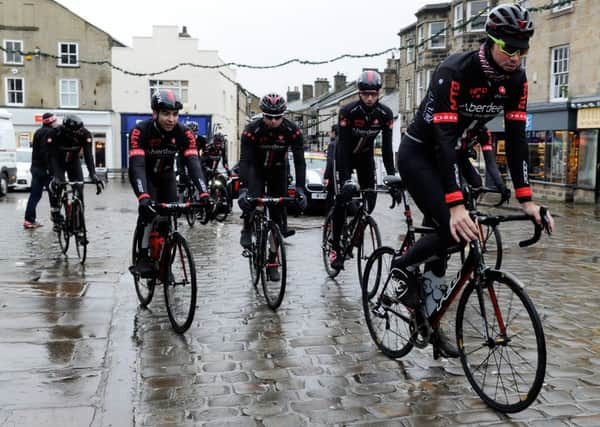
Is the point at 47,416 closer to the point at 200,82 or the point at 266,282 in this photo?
the point at 266,282

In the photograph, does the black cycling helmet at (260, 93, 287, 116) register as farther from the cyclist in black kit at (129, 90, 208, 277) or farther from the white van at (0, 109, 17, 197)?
the white van at (0, 109, 17, 197)

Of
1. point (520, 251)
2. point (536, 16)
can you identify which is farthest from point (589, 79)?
point (520, 251)

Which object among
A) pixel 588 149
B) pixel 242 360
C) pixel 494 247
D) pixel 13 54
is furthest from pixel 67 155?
pixel 13 54

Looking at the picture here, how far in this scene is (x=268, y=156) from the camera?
724cm

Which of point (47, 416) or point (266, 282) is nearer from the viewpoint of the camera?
point (47, 416)

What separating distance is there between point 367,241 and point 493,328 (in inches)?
137

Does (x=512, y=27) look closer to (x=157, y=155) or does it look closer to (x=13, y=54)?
(x=157, y=155)

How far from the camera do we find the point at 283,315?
621 cm

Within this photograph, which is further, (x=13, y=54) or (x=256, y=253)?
(x=13, y=54)

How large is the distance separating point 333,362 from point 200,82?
46609mm

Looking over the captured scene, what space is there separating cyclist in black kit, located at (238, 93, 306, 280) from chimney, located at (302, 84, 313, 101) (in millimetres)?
96660

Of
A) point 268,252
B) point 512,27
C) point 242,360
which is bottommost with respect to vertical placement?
point 242,360

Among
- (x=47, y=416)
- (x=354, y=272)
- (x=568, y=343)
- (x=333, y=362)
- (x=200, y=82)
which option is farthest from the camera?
(x=200, y=82)

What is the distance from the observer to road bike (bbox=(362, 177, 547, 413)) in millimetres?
3641
